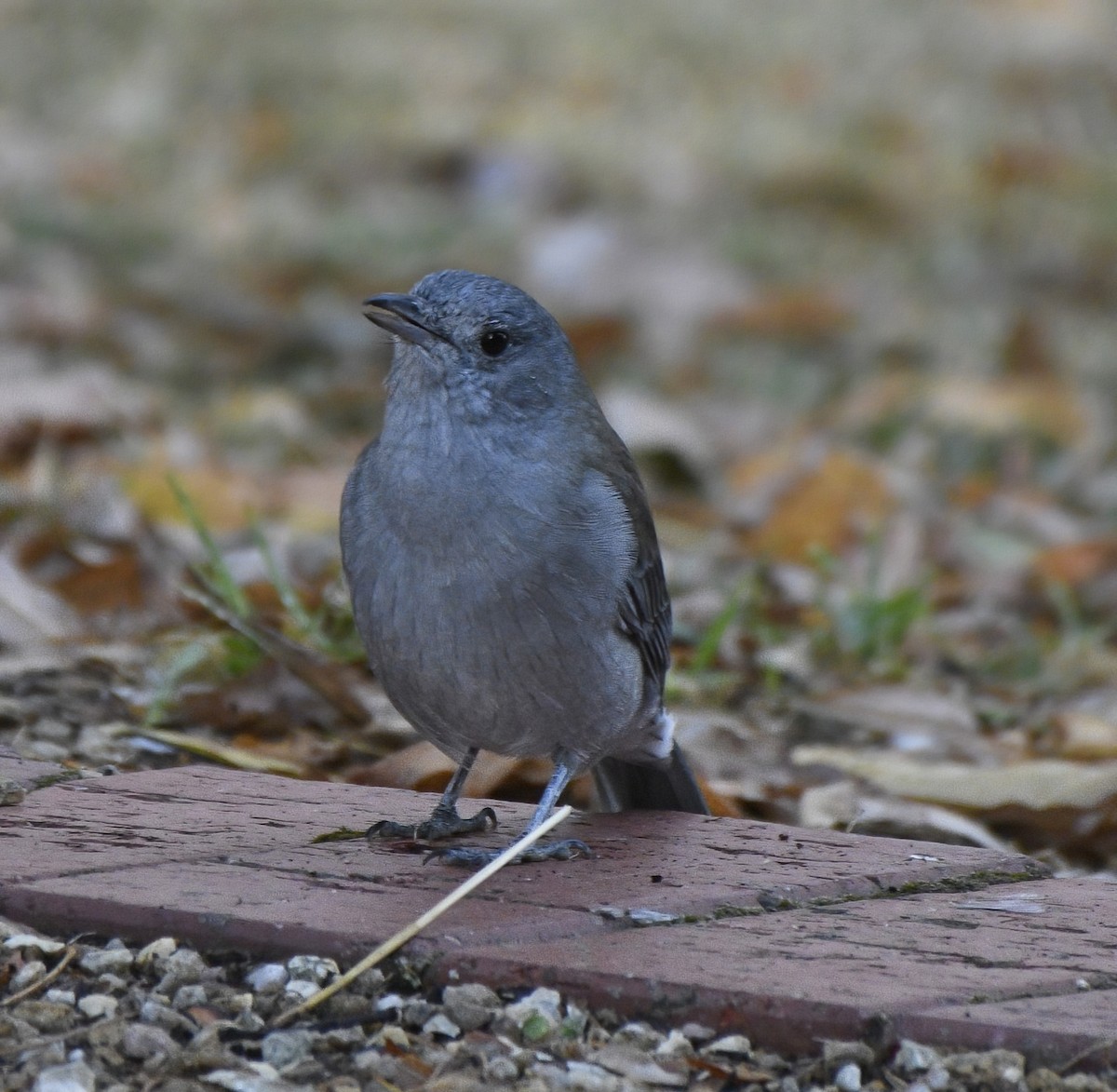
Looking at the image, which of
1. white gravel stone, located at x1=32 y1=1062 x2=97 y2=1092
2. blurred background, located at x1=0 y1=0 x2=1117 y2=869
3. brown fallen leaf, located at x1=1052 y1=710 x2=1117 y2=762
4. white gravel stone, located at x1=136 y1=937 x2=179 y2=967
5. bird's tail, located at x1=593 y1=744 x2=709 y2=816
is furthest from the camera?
brown fallen leaf, located at x1=1052 y1=710 x2=1117 y2=762

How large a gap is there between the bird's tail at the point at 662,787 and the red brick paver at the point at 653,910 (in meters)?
0.32

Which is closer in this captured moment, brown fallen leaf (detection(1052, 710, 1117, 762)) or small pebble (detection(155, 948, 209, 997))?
small pebble (detection(155, 948, 209, 997))

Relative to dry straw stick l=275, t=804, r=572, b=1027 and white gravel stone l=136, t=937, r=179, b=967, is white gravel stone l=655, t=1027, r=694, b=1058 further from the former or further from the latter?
white gravel stone l=136, t=937, r=179, b=967

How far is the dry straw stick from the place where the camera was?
2531mm

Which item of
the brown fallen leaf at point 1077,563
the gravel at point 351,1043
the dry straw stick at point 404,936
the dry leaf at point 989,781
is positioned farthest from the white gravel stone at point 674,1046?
the brown fallen leaf at point 1077,563

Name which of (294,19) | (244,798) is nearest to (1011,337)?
(294,19)

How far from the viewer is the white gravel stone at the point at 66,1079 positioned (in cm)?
230

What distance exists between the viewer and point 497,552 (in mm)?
3361

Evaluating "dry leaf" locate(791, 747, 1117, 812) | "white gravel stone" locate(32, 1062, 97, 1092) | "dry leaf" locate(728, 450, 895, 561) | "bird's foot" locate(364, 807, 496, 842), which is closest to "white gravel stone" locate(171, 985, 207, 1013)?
"white gravel stone" locate(32, 1062, 97, 1092)

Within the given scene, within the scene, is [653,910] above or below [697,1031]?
above

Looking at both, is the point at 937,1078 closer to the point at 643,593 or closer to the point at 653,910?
the point at 653,910

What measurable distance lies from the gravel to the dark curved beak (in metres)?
1.37

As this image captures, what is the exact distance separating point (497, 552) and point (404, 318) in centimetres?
56

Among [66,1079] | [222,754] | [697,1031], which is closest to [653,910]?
[697,1031]
